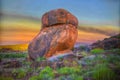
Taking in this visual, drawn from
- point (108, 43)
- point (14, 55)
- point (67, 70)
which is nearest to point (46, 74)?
point (67, 70)

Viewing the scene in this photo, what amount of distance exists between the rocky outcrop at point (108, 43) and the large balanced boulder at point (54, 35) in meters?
0.38

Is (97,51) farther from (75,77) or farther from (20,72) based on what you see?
(20,72)

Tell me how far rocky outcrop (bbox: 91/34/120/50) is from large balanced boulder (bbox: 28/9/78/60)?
14.8 inches

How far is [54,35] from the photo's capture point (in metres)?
3.79

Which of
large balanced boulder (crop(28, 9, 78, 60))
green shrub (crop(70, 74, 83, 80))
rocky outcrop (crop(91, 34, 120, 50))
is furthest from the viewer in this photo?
rocky outcrop (crop(91, 34, 120, 50))

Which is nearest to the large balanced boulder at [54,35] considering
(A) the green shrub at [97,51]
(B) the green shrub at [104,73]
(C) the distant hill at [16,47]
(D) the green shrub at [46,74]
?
(C) the distant hill at [16,47]

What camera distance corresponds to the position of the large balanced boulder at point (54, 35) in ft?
12.4

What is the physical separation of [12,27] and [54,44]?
2.29ft

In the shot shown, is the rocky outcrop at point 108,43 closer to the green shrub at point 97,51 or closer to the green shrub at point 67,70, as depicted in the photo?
the green shrub at point 97,51

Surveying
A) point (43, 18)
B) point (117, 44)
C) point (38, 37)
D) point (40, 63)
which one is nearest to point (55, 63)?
point (40, 63)

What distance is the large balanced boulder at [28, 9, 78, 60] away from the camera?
3.77m

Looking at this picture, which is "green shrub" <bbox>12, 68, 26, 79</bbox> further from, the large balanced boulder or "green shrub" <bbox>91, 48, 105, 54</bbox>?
"green shrub" <bbox>91, 48, 105, 54</bbox>

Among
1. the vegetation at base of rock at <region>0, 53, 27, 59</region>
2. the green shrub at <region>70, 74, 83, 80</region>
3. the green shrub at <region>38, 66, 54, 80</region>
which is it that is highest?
the vegetation at base of rock at <region>0, 53, 27, 59</region>

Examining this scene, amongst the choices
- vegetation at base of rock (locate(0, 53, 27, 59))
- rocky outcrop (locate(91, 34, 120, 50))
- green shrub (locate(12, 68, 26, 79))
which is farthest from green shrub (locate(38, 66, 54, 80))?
rocky outcrop (locate(91, 34, 120, 50))
